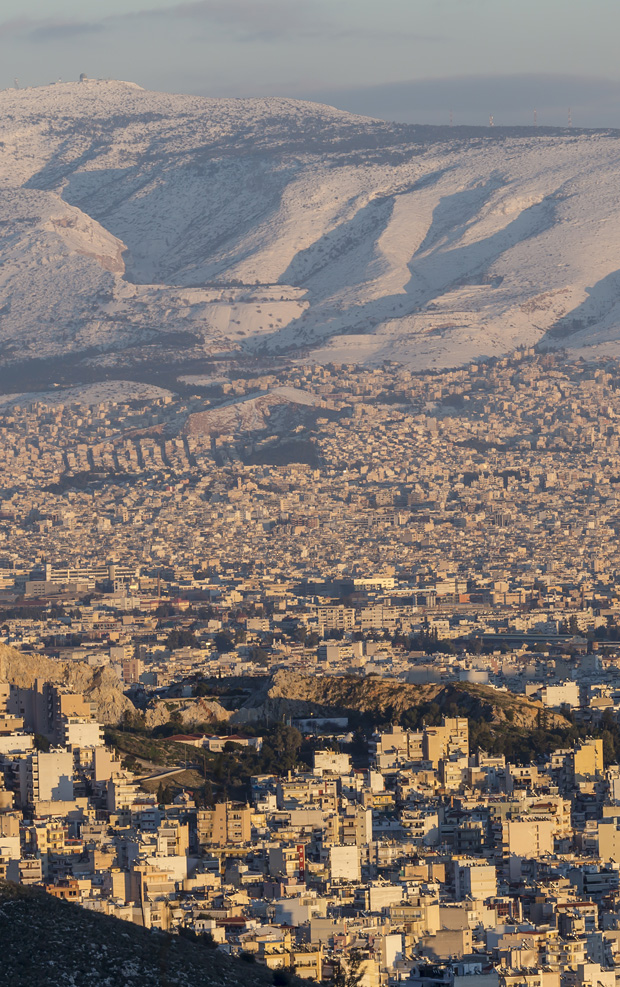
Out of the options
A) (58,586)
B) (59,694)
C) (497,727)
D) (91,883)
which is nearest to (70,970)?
(91,883)

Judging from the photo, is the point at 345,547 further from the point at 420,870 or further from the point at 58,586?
the point at 420,870

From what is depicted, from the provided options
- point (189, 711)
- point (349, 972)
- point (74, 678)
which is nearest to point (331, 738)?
point (189, 711)

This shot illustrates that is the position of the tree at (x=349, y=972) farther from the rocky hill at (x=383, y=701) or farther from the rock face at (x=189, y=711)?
the rocky hill at (x=383, y=701)

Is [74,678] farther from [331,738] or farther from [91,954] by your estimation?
[91,954]

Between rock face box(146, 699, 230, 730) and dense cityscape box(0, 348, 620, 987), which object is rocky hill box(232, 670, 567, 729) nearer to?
dense cityscape box(0, 348, 620, 987)

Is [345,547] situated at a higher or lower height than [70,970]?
lower

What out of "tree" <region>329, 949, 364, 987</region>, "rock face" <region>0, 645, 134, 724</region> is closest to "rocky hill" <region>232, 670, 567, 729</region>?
"rock face" <region>0, 645, 134, 724</region>
